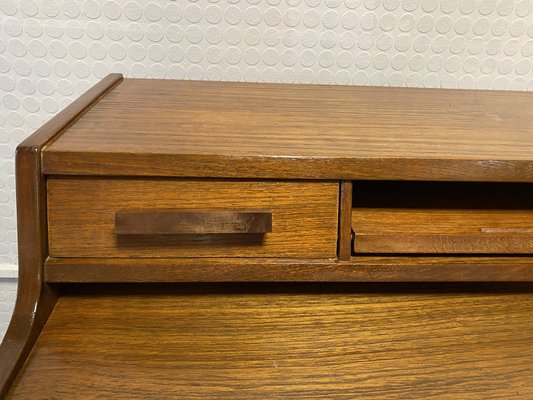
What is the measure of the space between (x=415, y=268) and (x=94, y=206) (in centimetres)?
32

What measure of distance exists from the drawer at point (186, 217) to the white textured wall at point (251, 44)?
50cm

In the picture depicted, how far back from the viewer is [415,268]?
641mm

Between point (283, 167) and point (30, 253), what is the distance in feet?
0.83

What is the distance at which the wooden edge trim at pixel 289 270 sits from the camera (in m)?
0.62

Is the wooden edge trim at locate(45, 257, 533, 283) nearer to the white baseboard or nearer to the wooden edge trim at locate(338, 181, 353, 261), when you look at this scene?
the wooden edge trim at locate(338, 181, 353, 261)

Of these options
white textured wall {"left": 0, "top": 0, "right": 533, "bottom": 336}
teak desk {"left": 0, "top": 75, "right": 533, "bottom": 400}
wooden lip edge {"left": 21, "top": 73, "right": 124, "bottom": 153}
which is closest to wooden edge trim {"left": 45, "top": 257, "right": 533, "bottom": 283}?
teak desk {"left": 0, "top": 75, "right": 533, "bottom": 400}

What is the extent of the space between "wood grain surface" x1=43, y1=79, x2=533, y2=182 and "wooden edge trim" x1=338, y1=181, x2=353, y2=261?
1 centimetres

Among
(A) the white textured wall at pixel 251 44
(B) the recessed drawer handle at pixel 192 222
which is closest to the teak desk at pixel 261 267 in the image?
(B) the recessed drawer handle at pixel 192 222

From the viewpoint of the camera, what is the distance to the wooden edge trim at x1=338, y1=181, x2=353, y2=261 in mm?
613

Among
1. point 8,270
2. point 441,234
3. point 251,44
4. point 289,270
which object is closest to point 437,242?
point 441,234

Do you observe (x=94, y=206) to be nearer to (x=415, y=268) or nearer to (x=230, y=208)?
(x=230, y=208)

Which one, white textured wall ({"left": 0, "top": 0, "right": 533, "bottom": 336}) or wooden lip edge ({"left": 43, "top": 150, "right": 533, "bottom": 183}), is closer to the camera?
wooden lip edge ({"left": 43, "top": 150, "right": 533, "bottom": 183})

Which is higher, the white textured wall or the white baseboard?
the white textured wall

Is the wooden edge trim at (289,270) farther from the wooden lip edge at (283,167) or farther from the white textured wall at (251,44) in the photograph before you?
the white textured wall at (251,44)
